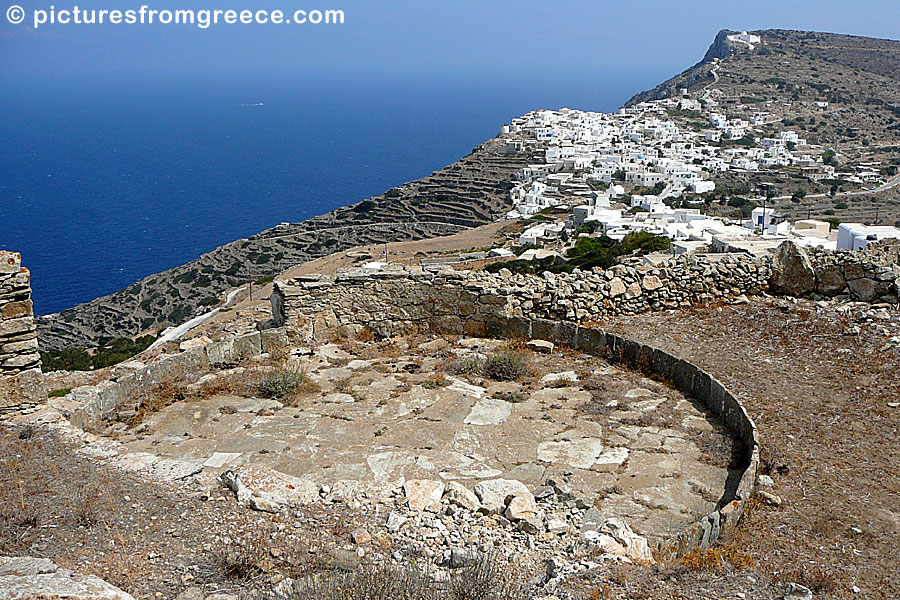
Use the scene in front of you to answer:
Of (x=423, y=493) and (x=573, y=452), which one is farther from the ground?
(x=423, y=493)

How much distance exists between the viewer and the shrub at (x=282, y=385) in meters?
8.55

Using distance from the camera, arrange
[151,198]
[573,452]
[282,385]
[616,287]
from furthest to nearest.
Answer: [151,198], [616,287], [282,385], [573,452]

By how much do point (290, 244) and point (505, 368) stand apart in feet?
213

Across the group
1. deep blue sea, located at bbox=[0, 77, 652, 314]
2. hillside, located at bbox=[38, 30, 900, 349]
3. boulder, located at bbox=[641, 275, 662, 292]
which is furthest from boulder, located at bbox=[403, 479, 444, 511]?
deep blue sea, located at bbox=[0, 77, 652, 314]

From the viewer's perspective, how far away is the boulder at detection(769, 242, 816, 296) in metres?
11.4

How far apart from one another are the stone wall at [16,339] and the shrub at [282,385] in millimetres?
2313

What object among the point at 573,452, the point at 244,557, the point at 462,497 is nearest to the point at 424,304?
the point at 573,452

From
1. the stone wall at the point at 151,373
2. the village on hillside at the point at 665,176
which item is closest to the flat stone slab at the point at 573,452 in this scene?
the stone wall at the point at 151,373

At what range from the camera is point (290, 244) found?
7162cm

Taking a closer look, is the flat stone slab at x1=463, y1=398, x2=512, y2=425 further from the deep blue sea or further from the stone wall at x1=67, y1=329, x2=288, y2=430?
the deep blue sea

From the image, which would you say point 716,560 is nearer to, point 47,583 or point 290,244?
point 47,583

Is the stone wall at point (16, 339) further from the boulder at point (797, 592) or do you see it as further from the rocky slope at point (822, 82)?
the rocky slope at point (822, 82)

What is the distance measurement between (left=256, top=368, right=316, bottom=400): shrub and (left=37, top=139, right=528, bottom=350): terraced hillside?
1527 inches

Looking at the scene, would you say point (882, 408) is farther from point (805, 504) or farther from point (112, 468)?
point (112, 468)
